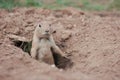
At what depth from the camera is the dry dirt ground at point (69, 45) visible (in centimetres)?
734

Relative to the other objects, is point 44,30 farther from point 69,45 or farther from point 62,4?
point 62,4

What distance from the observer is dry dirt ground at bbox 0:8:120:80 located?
7345 millimetres

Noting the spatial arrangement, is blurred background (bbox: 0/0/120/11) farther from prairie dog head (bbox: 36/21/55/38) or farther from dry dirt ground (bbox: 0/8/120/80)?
prairie dog head (bbox: 36/21/55/38)

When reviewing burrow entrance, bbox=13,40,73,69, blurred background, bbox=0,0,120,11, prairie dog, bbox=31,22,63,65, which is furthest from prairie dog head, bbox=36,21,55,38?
blurred background, bbox=0,0,120,11

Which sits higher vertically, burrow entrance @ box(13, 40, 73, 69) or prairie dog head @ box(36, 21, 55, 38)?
prairie dog head @ box(36, 21, 55, 38)

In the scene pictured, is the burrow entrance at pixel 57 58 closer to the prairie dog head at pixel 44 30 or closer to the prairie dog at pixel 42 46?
the prairie dog at pixel 42 46

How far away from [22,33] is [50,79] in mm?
3375

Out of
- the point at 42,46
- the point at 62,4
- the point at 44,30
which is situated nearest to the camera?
the point at 44,30

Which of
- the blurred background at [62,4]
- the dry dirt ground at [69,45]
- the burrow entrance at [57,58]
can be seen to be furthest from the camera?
the blurred background at [62,4]

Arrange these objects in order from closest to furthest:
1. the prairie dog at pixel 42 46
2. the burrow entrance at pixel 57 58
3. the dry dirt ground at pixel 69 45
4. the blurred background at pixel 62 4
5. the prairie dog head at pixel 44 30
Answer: the dry dirt ground at pixel 69 45 → the prairie dog head at pixel 44 30 → the prairie dog at pixel 42 46 → the burrow entrance at pixel 57 58 → the blurred background at pixel 62 4

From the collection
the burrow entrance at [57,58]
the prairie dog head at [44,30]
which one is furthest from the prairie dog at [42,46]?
the burrow entrance at [57,58]

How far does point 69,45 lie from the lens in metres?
9.62

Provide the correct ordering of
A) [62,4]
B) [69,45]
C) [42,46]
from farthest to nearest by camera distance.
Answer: [62,4] < [69,45] < [42,46]

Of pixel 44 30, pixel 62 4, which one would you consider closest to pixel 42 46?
pixel 44 30
